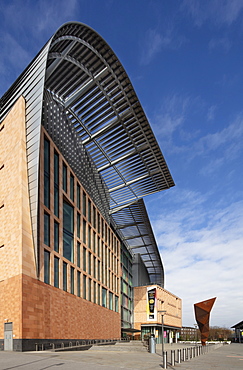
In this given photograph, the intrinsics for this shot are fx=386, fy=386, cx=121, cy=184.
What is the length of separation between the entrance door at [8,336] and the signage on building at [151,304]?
49701 mm

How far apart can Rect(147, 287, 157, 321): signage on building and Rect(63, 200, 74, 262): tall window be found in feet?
132

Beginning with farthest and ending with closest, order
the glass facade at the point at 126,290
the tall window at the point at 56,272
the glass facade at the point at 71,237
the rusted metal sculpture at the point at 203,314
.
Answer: the glass facade at the point at 126,290 < the rusted metal sculpture at the point at 203,314 < the tall window at the point at 56,272 < the glass facade at the point at 71,237

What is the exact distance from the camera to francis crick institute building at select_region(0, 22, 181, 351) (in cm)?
2702

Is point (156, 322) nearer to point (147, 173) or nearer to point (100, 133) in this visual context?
point (147, 173)

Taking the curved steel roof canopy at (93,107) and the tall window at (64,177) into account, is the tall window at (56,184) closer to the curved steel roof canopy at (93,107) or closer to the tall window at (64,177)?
the tall window at (64,177)

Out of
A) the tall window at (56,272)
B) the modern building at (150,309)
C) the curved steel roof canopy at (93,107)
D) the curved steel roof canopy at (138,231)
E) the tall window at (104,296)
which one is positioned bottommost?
the modern building at (150,309)

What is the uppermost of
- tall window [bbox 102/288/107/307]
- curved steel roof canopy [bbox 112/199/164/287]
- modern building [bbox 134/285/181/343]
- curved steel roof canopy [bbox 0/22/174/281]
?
curved steel roof canopy [bbox 0/22/174/281]

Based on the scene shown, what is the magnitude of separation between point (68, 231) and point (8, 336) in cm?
1219

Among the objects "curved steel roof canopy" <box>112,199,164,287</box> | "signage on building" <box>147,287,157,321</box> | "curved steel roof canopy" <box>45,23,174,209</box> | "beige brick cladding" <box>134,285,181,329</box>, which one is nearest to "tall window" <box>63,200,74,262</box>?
"curved steel roof canopy" <box>45,23,174,209</box>

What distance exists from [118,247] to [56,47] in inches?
1511

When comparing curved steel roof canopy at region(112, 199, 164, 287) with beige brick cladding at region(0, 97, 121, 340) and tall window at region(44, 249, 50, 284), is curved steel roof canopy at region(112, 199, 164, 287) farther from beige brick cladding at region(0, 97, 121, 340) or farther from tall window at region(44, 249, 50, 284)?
beige brick cladding at region(0, 97, 121, 340)

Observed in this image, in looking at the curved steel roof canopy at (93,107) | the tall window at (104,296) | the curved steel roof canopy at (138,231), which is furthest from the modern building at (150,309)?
the curved steel roof canopy at (93,107)

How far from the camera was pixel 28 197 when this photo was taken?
27.9 m

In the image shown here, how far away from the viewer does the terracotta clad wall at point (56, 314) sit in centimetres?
2602
